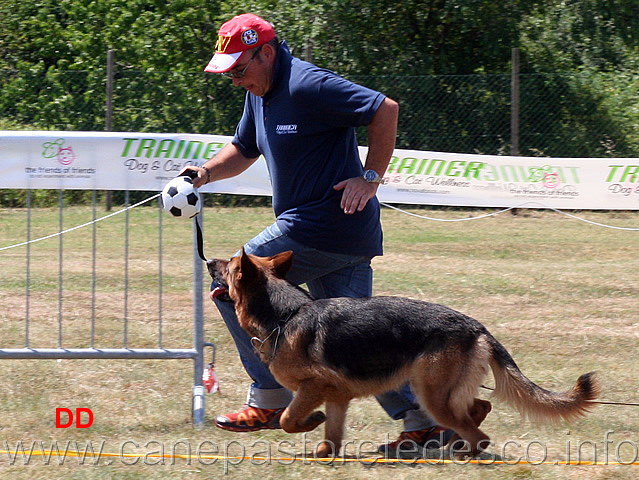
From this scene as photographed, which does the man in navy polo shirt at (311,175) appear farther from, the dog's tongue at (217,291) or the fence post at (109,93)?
the fence post at (109,93)

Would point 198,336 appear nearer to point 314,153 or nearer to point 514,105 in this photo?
point 314,153

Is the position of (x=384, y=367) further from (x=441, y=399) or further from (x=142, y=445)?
(x=142, y=445)

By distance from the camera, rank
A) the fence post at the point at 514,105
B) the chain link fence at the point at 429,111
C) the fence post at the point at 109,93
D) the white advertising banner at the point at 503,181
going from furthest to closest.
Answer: the chain link fence at the point at 429,111
the fence post at the point at 514,105
the fence post at the point at 109,93
the white advertising banner at the point at 503,181

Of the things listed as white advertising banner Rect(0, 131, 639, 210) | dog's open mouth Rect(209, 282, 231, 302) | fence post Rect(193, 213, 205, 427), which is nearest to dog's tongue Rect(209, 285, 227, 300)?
dog's open mouth Rect(209, 282, 231, 302)

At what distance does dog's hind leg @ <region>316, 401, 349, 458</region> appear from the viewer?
445 cm

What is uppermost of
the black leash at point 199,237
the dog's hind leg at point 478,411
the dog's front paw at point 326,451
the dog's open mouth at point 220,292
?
the black leash at point 199,237

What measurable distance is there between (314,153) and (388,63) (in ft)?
39.7

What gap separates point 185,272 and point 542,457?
5.36 metres

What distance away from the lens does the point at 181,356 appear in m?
5.15

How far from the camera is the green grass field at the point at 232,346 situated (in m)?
4.27

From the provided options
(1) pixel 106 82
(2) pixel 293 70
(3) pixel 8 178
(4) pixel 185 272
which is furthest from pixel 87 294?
(1) pixel 106 82

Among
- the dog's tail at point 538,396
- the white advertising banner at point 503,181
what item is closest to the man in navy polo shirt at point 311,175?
the dog's tail at point 538,396

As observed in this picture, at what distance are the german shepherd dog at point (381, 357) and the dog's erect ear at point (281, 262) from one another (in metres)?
0.10

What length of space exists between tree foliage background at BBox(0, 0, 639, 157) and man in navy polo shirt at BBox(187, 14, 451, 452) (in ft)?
31.6
